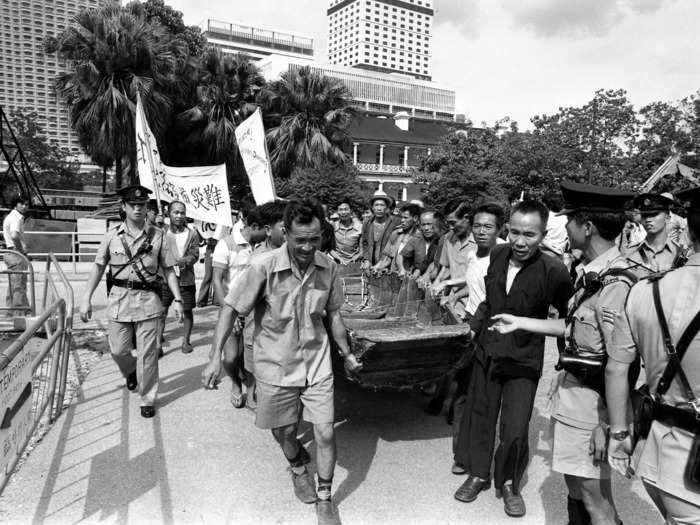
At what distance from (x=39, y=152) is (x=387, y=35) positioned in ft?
432

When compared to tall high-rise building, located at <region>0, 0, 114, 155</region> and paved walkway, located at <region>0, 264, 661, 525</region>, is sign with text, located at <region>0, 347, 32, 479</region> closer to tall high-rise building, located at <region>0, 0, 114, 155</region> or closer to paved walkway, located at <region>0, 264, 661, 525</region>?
paved walkway, located at <region>0, 264, 661, 525</region>

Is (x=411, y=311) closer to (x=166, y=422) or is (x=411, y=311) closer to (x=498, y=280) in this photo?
(x=498, y=280)

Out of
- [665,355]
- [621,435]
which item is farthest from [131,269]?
[665,355]

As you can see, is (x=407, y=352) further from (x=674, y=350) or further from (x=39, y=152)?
(x=39, y=152)

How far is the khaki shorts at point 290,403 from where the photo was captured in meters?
3.05

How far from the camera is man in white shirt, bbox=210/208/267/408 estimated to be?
464cm

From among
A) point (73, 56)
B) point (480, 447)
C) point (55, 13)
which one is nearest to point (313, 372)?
point (480, 447)

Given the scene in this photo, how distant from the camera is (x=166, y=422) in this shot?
14.2 ft

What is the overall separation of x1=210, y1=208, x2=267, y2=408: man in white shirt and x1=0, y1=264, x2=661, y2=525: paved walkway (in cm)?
29

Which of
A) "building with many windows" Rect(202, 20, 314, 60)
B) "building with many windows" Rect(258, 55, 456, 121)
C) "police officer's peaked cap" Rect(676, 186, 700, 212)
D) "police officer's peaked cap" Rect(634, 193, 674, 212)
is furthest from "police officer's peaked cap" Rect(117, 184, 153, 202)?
"building with many windows" Rect(202, 20, 314, 60)

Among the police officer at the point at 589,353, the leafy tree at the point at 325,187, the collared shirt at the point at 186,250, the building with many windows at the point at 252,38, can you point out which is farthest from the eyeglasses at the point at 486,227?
the building with many windows at the point at 252,38

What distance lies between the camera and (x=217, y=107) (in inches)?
920

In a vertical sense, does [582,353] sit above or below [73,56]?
below

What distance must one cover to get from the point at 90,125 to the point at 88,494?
19187 mm
